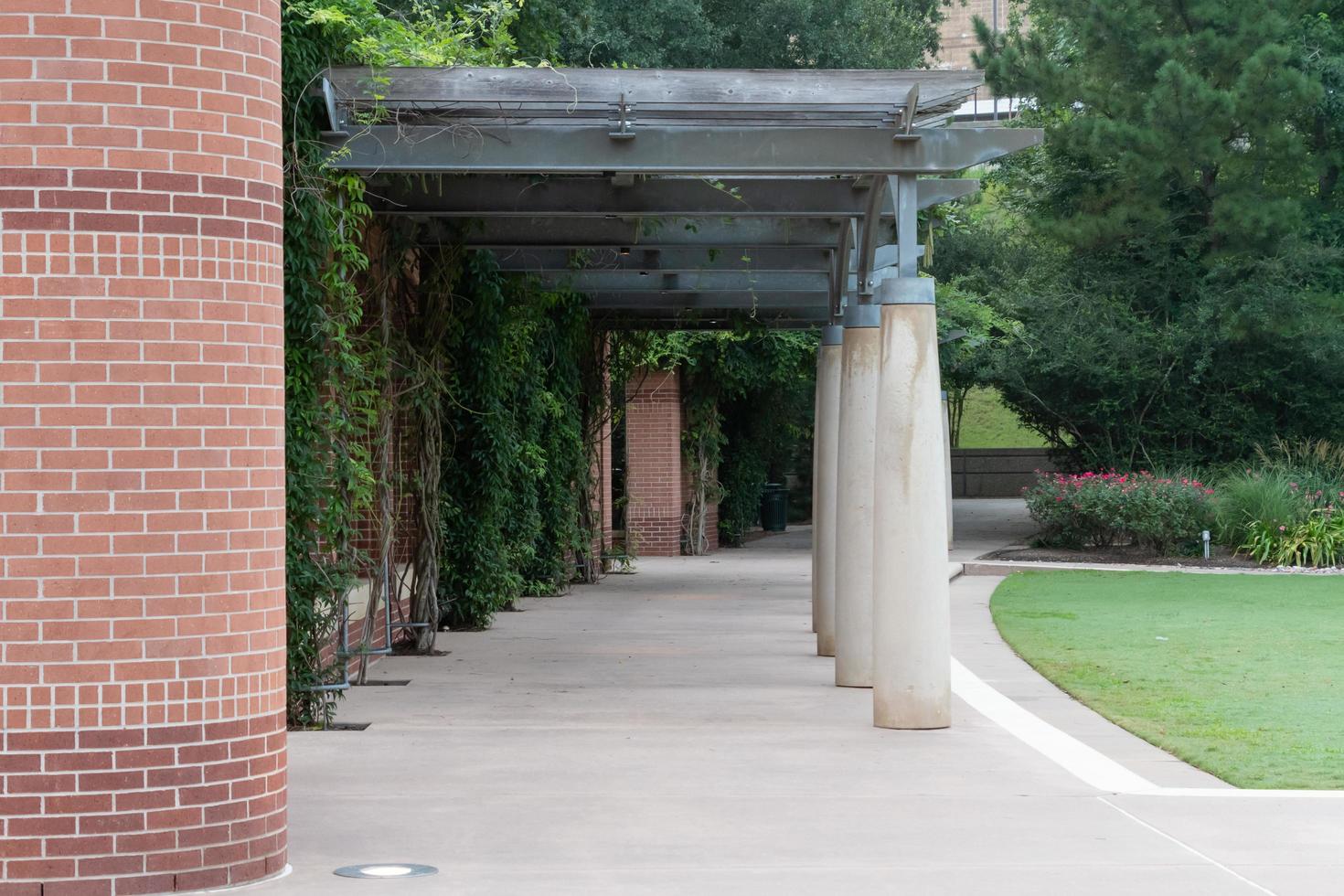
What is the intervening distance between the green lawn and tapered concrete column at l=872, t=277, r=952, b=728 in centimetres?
135

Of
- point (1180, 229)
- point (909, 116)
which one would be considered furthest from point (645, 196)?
point (1180, 229)

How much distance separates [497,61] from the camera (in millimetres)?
12125

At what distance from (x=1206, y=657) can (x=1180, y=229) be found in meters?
16.7

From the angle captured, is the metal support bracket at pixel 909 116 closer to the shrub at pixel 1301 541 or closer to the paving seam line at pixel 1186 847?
the paving seam line at pixel 1186 847

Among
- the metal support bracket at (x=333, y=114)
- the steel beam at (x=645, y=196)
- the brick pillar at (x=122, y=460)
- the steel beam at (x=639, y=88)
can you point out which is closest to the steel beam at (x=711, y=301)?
the steel beam at (x=645, y=196)

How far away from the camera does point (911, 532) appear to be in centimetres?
991

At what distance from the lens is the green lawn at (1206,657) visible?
9.23 metres

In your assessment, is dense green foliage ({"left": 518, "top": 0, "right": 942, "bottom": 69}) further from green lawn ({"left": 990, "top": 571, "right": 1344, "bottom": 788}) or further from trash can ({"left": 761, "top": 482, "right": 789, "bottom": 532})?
green lawn ({"left": 990, "top": 571, "right": 1344, "bottom": 788})

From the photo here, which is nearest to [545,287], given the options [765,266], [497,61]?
[765,266]

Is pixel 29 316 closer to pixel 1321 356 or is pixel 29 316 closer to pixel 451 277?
pixel 451 277

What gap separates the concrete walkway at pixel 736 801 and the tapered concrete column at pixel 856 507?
31 centimetres

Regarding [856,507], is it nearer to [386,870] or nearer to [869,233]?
[869,233]

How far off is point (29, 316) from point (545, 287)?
11108 mm

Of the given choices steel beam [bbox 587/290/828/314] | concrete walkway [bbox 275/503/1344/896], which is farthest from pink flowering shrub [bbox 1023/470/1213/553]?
concrete walkway [bbox 275/503/1344/896]
